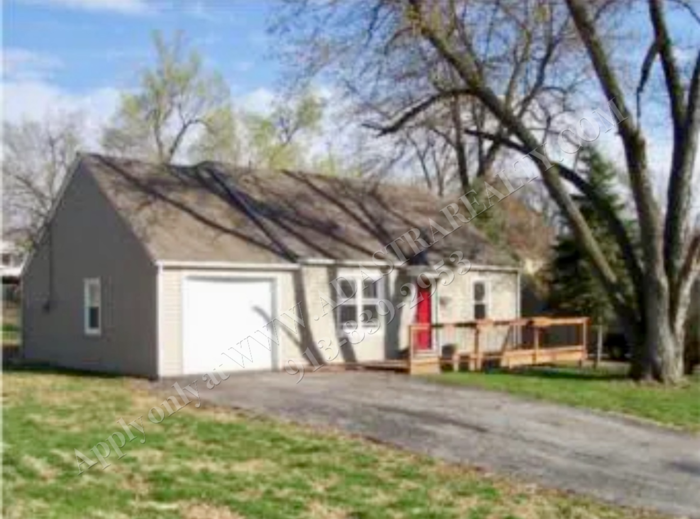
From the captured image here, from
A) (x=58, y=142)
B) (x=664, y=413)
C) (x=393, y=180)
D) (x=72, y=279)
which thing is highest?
(x=58, y=142)

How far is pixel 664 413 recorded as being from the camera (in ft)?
59.2

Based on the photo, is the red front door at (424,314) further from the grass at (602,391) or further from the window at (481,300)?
the grass at (602,391)

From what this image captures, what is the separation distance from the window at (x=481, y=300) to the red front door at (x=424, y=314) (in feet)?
7.32

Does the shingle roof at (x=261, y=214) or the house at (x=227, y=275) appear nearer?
the house at (x=227, y=275)

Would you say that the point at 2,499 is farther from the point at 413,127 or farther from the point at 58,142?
the point at 58,142

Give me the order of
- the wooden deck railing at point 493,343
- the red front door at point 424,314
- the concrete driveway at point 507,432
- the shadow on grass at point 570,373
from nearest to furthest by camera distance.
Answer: the concrete driveway at point 507,432, the shadow on grass at point 570,373, the wooden deck railing at point 493,343, the red front door at point 424,314

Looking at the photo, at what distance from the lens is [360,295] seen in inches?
1012

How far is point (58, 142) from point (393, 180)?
33720 mm

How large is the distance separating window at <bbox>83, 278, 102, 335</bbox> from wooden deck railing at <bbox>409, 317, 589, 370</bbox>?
7059 mm

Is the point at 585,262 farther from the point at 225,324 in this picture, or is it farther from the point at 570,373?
the point at 225,324

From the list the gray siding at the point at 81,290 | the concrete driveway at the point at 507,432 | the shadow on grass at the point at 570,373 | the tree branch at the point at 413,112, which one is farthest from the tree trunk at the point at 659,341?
the gray siding at the point at 81,290

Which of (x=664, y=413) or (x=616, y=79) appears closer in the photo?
(x=664, y=413)

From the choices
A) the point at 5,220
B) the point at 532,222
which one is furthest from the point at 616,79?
the point at 5,220

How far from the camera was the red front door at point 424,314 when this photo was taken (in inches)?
1064
